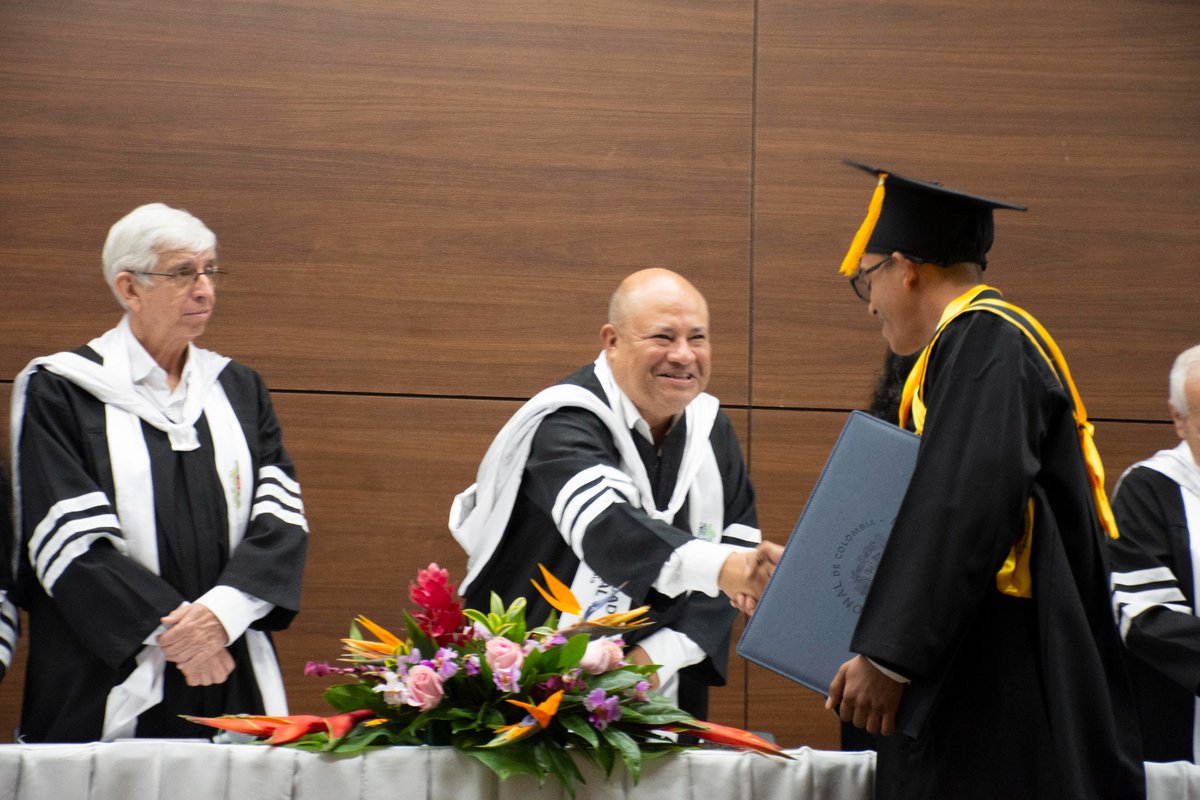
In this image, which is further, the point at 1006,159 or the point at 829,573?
the point at 1006,159

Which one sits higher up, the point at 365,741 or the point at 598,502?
the point at 598,502

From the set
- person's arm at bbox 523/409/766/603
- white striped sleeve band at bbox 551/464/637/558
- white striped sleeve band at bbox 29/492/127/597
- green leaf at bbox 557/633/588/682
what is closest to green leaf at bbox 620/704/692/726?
green leaf at bbox 557/633/588/682

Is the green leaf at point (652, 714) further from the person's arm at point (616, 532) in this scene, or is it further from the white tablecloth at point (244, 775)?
the person's arm at point (616, 532)

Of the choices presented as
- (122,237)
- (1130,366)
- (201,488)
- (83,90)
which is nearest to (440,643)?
(201,488)

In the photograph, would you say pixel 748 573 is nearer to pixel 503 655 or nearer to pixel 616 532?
pixel 616 532

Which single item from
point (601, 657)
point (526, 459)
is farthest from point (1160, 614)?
point (601, 657)

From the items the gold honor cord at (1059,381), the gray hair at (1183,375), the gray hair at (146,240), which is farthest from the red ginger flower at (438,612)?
the gray hair at (1183,375)

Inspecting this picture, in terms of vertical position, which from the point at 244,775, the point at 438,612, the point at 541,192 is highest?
the point at 541,192

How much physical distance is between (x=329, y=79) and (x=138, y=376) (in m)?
1.67

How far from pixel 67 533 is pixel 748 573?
4.78 feet

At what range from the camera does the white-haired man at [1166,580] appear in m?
3.19

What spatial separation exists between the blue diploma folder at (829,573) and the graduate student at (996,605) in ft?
0.15

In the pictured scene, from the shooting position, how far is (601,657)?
87.1 inches

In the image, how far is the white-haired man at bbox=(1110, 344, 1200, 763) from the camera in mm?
3190
